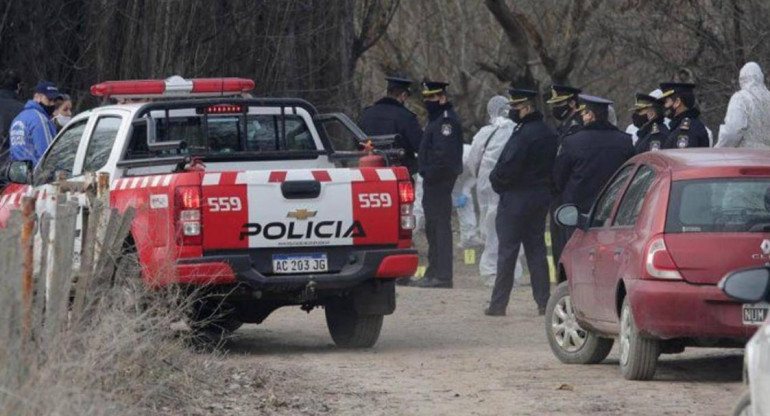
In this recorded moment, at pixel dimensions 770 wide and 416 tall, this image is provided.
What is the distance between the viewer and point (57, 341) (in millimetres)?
8133

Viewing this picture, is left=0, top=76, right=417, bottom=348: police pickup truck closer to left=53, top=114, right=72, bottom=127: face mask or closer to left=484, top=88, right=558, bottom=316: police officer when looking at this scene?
left=484, top=88, right=558, bottom=316: police officer

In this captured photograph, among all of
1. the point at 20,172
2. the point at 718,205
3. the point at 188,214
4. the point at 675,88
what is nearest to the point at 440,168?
the point at 675,88

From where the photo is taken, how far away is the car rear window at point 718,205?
10789mm

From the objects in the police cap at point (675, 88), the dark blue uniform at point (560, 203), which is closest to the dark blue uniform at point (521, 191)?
the dark blue uniform at point (560, 203)

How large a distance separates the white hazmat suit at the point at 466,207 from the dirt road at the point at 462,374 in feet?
24.0

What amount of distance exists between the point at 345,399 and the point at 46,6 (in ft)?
38.9

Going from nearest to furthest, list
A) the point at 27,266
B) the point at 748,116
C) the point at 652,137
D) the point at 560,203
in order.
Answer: the point at 27,266 < the point at 748,116 < the point at 652,137 < the point at 560,203

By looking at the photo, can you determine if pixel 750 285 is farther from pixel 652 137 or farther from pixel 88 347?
pixel 652 137

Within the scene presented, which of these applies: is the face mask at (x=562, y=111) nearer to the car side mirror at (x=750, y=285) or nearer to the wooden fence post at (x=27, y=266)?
the wooden fence post at (x=27, y=266)

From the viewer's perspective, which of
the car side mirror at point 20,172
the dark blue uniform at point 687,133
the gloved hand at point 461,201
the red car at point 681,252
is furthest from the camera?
the gloved hand at point 461,201

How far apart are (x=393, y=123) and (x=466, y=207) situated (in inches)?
174

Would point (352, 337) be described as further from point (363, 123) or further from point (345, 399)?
point (363, 123)

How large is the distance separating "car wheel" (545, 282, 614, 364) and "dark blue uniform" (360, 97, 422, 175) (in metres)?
6.71

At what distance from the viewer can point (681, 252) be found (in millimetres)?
10688
